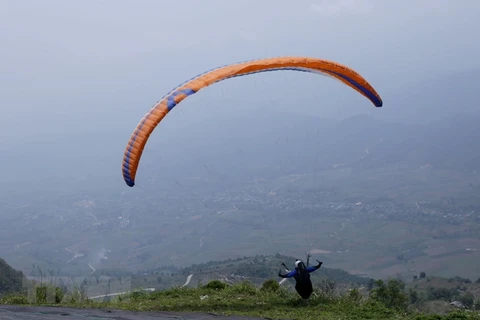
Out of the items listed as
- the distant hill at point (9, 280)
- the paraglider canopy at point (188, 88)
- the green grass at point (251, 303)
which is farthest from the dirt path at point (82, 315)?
the distant hill at point (9, 280)

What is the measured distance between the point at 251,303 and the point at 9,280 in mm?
22335

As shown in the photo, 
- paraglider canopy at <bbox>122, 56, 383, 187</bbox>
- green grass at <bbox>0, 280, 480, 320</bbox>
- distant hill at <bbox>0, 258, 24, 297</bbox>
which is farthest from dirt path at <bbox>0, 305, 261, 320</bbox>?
distant hill at <bbox>0, 258, 24, 297</bbox>

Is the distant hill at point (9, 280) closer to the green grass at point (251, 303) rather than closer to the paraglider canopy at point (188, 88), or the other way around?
the green grass at point (251, 303)

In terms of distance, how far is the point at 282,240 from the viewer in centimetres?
9519

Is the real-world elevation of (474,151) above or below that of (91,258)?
above

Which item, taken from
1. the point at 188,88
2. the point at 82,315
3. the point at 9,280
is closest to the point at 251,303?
the point at 82,315

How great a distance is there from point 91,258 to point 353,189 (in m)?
76.9

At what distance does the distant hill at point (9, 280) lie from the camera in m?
30.2

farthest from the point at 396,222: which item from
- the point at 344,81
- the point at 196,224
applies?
the point at 344,81

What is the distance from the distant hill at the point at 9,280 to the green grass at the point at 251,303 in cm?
1608

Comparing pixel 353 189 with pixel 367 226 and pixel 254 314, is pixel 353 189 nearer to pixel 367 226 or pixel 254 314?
pixel 367 226

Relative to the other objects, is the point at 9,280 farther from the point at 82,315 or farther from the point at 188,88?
the point at 188,88

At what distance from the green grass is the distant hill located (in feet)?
52.8

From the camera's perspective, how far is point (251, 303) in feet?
51.3
